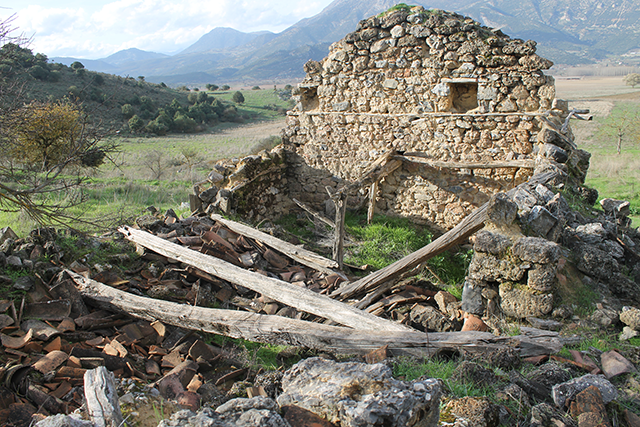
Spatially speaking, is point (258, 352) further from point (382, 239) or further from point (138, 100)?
point (138, 100)

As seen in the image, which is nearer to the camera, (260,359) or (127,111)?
(260,359)

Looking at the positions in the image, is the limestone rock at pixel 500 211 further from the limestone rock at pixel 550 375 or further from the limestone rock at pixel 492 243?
the limestone rock at pixel 550 375

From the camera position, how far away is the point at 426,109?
27.0ft

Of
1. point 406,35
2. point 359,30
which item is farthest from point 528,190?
point 359,30

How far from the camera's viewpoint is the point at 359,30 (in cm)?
857

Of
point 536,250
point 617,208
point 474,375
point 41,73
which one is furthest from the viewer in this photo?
point 41,73

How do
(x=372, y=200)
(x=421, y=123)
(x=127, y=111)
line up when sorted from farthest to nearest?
(x=127, y=111), (x=372, y=200), (x=421, y=123)

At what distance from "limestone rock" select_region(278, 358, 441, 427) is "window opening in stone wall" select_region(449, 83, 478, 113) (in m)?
7.00

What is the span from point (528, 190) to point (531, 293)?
193 cm

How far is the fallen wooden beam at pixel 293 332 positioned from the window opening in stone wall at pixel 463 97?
575 cm

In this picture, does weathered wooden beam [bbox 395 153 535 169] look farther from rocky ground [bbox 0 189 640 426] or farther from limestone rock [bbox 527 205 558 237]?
limestone rock [bbox 527 205 558 237]

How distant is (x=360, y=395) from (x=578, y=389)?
5.41 feet

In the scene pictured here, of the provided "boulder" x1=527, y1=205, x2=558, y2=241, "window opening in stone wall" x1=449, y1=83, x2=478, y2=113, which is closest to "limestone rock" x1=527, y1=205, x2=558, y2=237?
"boulder" x1=527, y1=205, x2=558, y2=241

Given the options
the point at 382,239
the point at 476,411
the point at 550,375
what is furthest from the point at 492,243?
the point at 382,239
